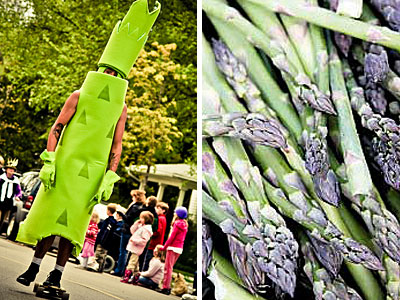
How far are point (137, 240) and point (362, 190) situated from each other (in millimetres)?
3723

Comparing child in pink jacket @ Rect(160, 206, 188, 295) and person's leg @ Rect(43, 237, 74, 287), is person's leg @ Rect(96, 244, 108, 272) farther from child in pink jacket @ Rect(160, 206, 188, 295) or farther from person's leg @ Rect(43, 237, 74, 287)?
person's leg @ Rect(43, 237, 74, 287)

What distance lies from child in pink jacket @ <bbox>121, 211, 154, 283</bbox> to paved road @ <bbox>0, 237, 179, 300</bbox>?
0.14m

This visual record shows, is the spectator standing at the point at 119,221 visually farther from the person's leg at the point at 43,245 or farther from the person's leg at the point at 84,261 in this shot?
the person's leg at the point at 43,245

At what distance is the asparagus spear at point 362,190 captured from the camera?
240cm

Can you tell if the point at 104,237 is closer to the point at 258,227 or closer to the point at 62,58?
the point at 62,58

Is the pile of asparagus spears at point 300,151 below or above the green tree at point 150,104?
below

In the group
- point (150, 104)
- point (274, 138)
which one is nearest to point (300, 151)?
point (274, 138)

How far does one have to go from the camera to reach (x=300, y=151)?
242 centimetres

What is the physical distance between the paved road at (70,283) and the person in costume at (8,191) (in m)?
0.44

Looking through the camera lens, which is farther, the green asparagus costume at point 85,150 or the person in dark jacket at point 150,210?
the person in dark jacket at point 150,210

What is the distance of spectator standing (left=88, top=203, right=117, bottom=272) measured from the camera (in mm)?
5969

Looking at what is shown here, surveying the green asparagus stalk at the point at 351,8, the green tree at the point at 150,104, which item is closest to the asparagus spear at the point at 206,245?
the green asparagus stalk at the point at 351,8

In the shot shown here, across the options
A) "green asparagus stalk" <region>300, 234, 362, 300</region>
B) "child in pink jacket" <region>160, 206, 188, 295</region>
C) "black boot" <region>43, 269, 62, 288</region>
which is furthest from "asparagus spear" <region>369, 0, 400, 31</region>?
"child in pink jacket" <region>160, 206, 188, 295</region>

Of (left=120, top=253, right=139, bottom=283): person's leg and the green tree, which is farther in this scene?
the green tree
